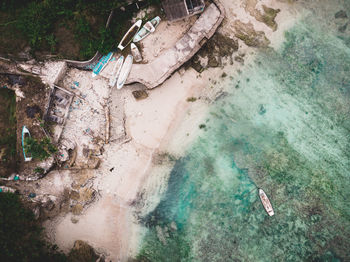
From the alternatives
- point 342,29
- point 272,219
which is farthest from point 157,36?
point 272,219

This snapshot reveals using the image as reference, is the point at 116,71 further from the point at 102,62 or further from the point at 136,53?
the point at 136,53

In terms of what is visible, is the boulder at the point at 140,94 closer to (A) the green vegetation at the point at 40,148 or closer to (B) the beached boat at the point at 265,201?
(A) the green vegetation at the point at 40,148

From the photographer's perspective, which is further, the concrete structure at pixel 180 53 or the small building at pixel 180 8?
the concrete structure at pixel 180 53

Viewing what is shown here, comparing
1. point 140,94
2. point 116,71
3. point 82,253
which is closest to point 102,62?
point 116,71

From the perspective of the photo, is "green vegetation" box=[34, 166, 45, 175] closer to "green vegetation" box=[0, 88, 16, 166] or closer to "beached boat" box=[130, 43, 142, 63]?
"green vegetation" box=[0, 88, 16, 166]

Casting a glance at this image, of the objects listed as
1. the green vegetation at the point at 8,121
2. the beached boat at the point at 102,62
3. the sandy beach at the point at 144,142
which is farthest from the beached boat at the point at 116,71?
the green vegetation at the point at 8,121
